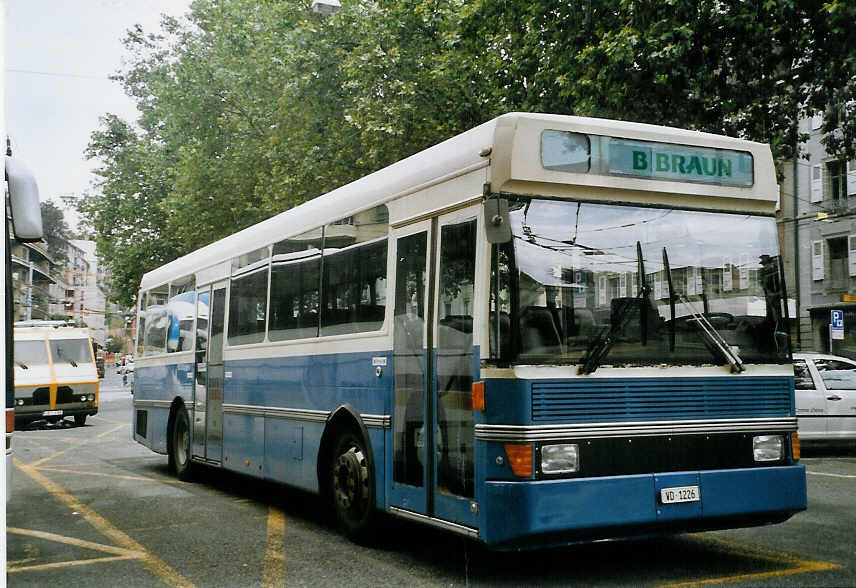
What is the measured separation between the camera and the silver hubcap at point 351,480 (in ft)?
26.5

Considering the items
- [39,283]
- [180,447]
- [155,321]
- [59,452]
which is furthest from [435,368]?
[39,283]

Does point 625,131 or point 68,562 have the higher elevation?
point 625,131

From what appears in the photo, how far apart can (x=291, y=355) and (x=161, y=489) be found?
12.0 feet

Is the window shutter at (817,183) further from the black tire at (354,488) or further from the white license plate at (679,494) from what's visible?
the white license plate at (679,494)

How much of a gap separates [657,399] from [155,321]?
1019 centimetres

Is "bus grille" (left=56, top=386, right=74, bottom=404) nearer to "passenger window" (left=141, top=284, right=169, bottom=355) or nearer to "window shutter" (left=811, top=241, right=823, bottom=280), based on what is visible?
"passenger window" (left=141, top=284, right=169, bottom=355)

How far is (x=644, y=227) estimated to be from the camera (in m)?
6.73

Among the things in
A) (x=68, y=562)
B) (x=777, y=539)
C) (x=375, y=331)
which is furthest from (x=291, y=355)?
(x=777, y=539)

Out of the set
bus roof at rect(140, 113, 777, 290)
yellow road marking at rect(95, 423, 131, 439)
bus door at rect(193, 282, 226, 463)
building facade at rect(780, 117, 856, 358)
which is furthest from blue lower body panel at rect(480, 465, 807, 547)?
building facade at rect(780, 117, 856, 358)

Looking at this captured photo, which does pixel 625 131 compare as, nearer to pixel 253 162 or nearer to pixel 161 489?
pixel 161 489

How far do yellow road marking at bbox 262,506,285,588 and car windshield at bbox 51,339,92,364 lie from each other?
739 inches

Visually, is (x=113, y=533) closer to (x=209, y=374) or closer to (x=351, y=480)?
(x=351, y=480)

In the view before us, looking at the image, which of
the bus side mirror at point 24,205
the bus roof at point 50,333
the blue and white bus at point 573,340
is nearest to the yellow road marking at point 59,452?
the bus roof at point 50,333

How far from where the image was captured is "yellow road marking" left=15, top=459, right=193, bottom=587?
→ 705 cm
